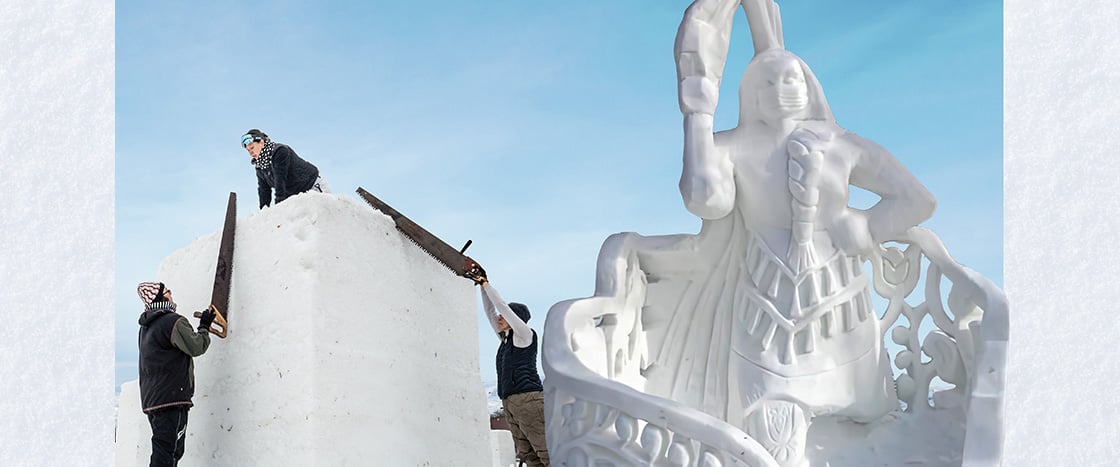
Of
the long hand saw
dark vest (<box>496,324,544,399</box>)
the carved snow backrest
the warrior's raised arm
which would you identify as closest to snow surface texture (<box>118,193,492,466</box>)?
the long hand saw

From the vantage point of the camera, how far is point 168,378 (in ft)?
13.1

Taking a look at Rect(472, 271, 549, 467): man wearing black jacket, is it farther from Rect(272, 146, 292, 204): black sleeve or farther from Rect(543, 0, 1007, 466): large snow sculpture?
Rect(272, 146, 292, 204): black sleeve

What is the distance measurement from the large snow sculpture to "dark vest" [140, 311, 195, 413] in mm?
1532

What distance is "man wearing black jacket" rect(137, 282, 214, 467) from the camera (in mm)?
3961

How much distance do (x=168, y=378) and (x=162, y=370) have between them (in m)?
0.04

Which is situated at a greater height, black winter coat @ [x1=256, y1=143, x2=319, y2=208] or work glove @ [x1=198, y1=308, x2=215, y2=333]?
black winter coat @ [x1=256, y1=143, x2=319, y2=208]

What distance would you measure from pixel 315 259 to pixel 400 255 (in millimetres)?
461

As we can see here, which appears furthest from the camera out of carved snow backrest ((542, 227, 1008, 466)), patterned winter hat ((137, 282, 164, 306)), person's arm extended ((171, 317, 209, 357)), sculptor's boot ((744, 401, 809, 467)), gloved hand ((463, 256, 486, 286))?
gloved hand ((463, 256, 486, 286))

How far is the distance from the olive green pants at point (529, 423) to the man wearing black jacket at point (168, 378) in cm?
129

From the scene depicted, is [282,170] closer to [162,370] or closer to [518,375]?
[162,370]

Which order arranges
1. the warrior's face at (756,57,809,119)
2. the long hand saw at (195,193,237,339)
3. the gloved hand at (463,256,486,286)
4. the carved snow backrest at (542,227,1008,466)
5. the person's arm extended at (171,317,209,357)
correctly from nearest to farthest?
the carved snow backrest at (542,227,1008,466) → the warrior's face at (756,57,809,119) → the person's arm extended at (171,317,209,357) → the long hand saw at (195,193,237,339) → the gloved hand at (463,256,486,286)

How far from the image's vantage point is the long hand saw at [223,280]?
4199 millimetres

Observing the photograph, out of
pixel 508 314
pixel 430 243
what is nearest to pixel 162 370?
pixel 430 243

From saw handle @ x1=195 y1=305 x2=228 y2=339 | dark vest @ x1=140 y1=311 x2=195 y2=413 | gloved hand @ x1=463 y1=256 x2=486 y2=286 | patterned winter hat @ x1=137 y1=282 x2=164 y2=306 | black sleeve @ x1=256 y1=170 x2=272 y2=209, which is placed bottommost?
dark vest @ x1=140 y1=311 x2=195 y2=413
